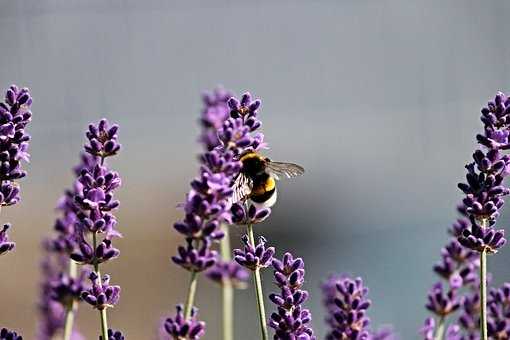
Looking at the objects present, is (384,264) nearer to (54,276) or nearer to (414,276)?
(414,276)

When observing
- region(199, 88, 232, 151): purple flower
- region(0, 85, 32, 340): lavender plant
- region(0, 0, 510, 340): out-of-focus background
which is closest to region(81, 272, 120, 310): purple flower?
region(0, 85, 32, 340): lavender plant

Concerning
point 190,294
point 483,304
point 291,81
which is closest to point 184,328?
point 190,294

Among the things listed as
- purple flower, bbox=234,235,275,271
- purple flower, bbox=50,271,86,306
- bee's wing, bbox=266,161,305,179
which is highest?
bee's wing, bbox=266,161,305,179

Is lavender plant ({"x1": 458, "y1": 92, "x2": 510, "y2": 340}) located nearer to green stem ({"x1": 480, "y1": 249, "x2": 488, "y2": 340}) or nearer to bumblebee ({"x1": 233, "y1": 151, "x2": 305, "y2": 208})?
green stem ({"x1": 480, "y1": 249, "x2": 488, "y2": 340})

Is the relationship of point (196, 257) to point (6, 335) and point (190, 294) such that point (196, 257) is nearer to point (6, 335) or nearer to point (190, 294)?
point (190, 294)

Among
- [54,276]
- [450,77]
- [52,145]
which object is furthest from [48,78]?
[54,276]

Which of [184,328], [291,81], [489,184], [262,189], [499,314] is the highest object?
[291,81]
